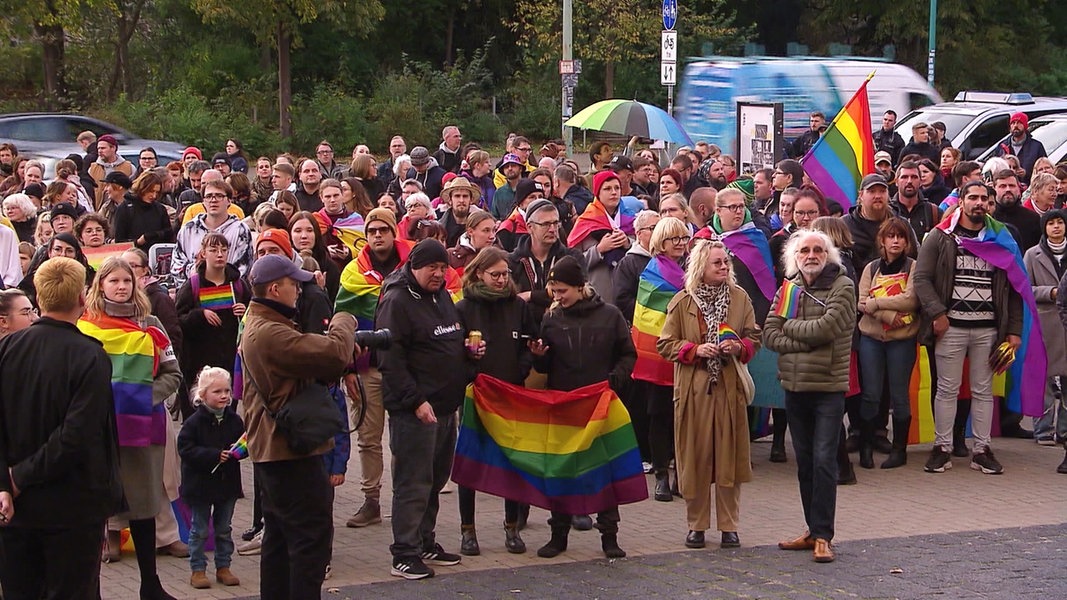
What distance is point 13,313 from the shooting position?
719 centimetres

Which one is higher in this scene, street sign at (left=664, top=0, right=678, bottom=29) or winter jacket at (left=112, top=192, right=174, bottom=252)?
street sign at (left=664, top=0, right=678, bottom=29)

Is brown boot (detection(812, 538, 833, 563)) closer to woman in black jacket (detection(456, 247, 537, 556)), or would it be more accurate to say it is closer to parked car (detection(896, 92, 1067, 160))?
woman in black jacket (detection(456, 247, 537, 556))

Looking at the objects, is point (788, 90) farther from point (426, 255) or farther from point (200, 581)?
point (200, 581)

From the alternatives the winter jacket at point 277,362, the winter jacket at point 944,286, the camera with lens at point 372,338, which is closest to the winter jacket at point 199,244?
the camera with lens at point 372,338

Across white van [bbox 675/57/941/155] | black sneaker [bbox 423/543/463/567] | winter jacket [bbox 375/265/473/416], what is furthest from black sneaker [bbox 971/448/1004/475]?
white van [bbox 675/57/941/155]

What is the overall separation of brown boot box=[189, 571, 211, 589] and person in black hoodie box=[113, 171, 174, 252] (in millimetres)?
5474

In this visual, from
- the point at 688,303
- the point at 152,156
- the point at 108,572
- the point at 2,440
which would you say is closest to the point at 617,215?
the point at 688,303

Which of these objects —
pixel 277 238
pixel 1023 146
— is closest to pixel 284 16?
pixel 1023 146

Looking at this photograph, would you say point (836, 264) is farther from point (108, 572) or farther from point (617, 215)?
point (108, 572)

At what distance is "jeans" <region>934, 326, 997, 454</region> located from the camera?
10883mm

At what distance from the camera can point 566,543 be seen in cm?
883

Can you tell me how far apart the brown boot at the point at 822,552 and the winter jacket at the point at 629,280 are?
8.37 ft

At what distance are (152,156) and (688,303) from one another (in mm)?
10575

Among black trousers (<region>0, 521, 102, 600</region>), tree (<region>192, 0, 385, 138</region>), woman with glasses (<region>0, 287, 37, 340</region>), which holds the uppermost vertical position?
tree (<region>192, 0, 385, 138</region>)
